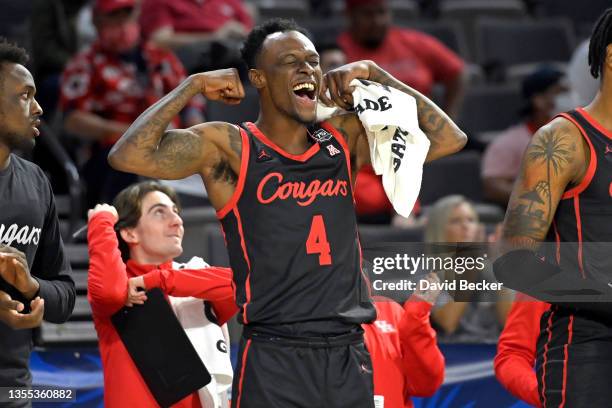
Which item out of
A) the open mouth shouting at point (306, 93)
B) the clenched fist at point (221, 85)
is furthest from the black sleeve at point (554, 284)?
the clenched fist at point (221, 85)

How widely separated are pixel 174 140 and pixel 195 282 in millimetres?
759

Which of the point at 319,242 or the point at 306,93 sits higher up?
the point at 306,93

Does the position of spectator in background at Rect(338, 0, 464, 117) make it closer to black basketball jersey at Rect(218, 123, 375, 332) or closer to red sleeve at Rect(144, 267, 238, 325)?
red sleeve at Rect(144, 267, 238, 325)

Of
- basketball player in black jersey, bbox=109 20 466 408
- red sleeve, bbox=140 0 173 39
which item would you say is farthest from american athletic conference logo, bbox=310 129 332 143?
red sleeve, bbox=140 0 173 39

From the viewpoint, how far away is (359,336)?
12.0 ft

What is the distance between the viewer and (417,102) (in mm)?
3902

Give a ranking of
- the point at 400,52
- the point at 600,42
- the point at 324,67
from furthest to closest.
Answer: the point at 400,52 → the point at 324,67 → the point at 600,42

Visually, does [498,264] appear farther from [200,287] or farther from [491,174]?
[491,174]

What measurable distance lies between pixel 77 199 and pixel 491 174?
8.73 ft

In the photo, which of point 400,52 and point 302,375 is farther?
point 400,52

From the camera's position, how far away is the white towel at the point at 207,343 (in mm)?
4293

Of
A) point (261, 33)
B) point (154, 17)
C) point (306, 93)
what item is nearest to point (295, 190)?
point (306, 93)

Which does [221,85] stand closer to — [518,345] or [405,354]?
[405,354]

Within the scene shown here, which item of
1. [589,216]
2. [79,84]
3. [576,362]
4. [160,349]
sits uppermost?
[79,84]
